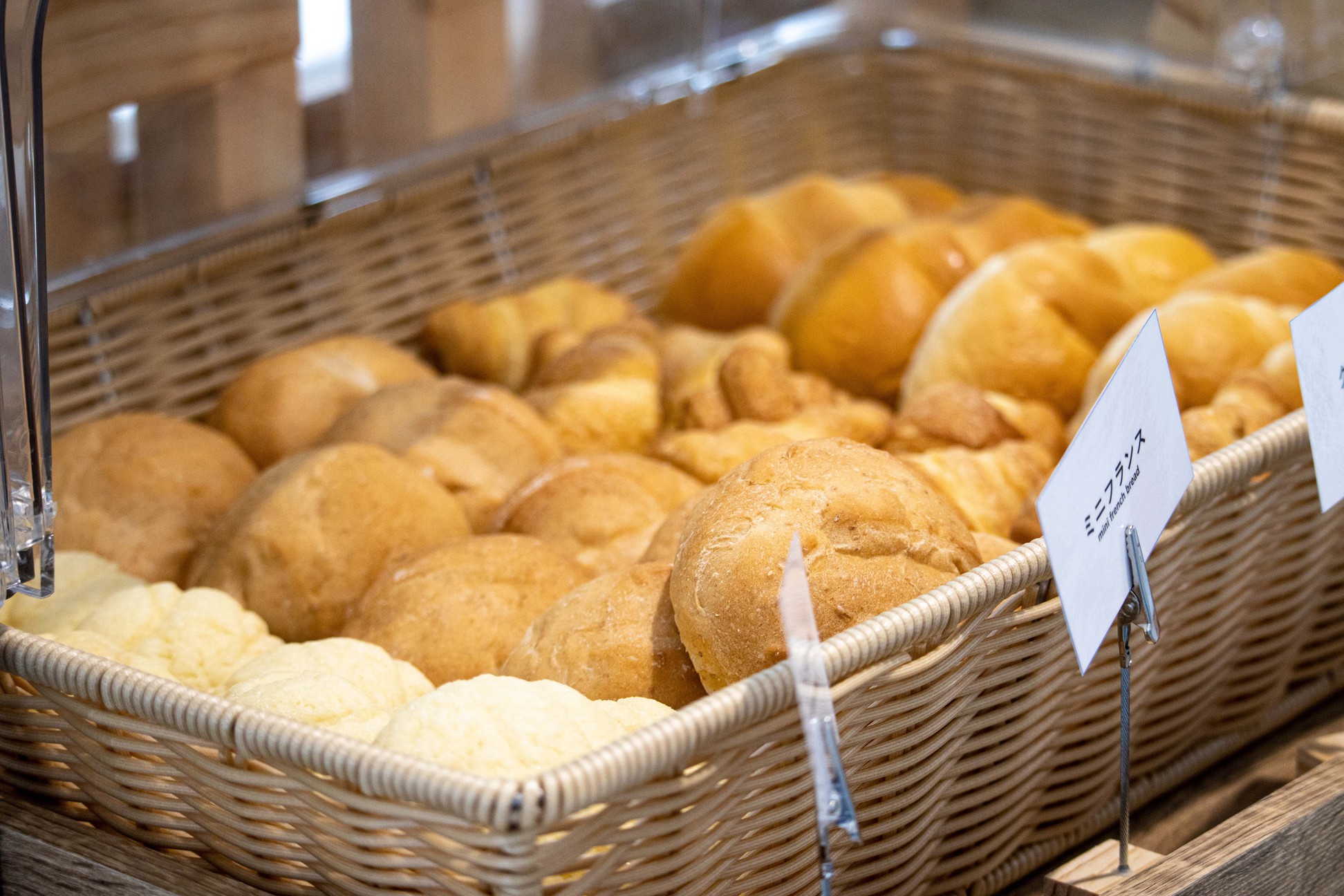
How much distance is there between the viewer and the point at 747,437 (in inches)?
62.6

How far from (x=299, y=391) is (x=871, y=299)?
29.4 inches

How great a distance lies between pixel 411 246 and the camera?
2.04m

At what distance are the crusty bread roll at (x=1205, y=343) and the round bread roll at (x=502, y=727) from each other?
0.90 metres

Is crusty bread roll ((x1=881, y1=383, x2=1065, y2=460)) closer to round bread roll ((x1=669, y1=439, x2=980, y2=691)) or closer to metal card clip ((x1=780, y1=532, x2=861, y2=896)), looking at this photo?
round bread roll ((x1=669, y1=439, x2=980, y2=691))

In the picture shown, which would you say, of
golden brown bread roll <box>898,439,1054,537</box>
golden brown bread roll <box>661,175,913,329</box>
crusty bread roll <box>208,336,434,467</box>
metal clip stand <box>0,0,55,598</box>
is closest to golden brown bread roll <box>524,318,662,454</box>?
crusty bread roll <box>208,336,434,467</box>

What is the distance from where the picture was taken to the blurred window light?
6.06 feet

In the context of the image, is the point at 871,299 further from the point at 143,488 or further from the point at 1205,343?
the point at 143,488

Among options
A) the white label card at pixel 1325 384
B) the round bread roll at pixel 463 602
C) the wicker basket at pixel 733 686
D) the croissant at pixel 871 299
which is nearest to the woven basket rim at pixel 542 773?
the wicker basket at pixel 733 686

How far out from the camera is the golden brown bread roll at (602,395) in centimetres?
175

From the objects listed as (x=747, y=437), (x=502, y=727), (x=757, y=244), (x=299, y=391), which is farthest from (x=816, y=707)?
(x=757, y=244)

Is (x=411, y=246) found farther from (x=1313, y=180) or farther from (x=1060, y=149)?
(x=1313, y=180)

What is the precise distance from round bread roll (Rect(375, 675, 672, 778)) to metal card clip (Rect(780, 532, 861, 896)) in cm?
17

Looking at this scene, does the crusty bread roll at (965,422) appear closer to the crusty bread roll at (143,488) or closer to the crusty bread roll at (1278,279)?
the crusty bread roll at (1278,279)

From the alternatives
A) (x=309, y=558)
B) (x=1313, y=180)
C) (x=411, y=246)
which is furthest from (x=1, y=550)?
(x=1313, y=180)
